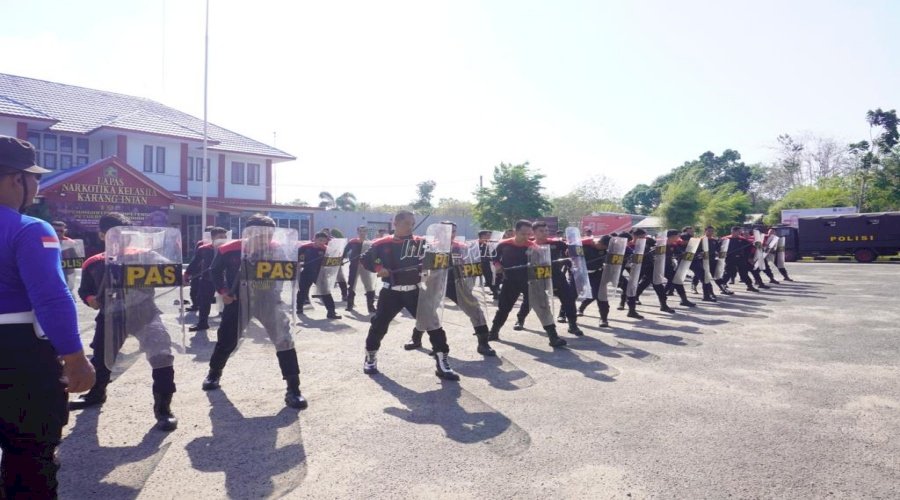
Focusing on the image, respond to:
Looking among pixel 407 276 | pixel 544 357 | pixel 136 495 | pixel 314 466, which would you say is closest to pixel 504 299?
pixel 544 357

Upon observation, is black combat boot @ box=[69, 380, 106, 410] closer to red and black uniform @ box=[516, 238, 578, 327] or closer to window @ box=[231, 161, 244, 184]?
red and black uniform @ box=[516, 238, 578, 327]

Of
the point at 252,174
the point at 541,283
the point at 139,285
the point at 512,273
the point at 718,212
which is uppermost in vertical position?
the point at 252,174

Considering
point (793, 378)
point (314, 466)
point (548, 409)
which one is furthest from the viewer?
point (793, 378)

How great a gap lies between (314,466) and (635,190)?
240ft

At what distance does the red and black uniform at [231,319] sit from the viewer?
5.18 meters

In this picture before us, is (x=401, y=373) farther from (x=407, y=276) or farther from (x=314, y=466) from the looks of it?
(x=314, y=466)

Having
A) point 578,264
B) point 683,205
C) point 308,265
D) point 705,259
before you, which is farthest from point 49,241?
point 683,205

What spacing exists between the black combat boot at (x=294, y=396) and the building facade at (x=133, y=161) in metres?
17.2

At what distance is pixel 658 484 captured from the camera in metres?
3.51

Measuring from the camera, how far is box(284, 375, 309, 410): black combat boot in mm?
5031

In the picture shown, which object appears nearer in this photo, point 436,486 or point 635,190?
point 436,486

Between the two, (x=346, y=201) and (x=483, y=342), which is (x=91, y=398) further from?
(x=346, y=201)

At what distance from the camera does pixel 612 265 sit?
9.71 meters

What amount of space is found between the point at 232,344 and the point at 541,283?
13.5ft
